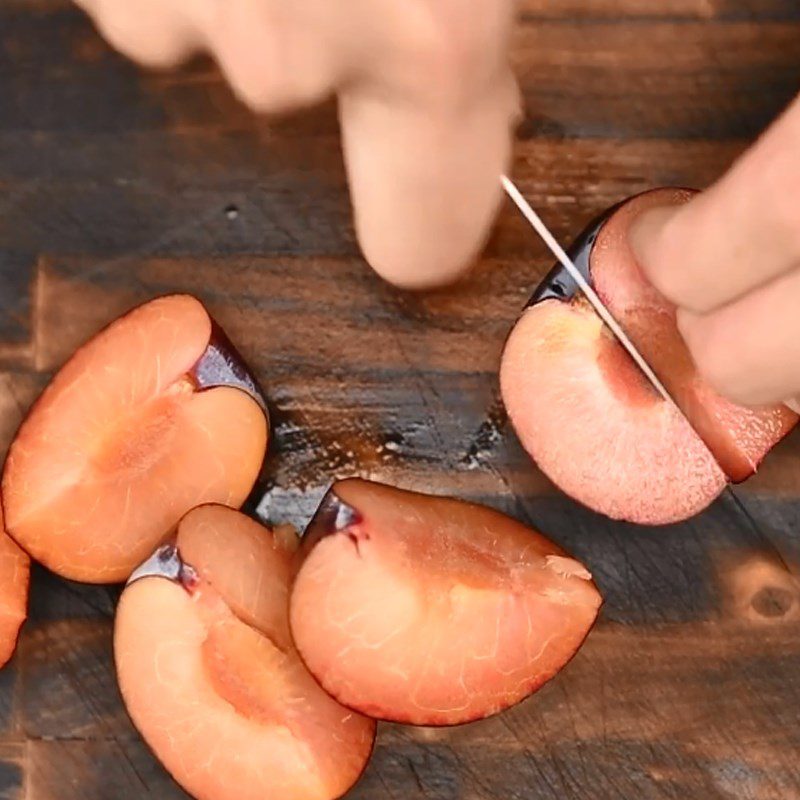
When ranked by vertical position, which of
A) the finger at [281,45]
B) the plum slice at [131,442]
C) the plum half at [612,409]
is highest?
the finger at [281,45]

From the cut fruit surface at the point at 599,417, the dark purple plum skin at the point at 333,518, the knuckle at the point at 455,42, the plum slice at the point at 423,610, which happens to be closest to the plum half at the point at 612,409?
the cut fruit surface at the point at 599,417

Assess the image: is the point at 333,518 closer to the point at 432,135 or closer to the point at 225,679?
the point at 225,679

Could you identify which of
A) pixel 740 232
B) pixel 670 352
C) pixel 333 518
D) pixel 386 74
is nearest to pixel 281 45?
pixel 386 74

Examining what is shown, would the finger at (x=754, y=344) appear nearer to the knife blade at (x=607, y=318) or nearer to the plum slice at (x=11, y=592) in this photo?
the knife blade at (x=607, y=318)

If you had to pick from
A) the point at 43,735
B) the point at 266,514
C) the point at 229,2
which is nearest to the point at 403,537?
the point at 266,514

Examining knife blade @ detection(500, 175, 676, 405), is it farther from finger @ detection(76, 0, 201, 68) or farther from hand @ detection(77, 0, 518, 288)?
finger @ detection(76, 0, 201, 68)

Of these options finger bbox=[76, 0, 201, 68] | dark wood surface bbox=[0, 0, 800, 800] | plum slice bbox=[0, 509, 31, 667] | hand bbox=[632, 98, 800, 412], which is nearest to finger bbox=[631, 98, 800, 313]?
hand bbox=[632, 98, 800, 412]
